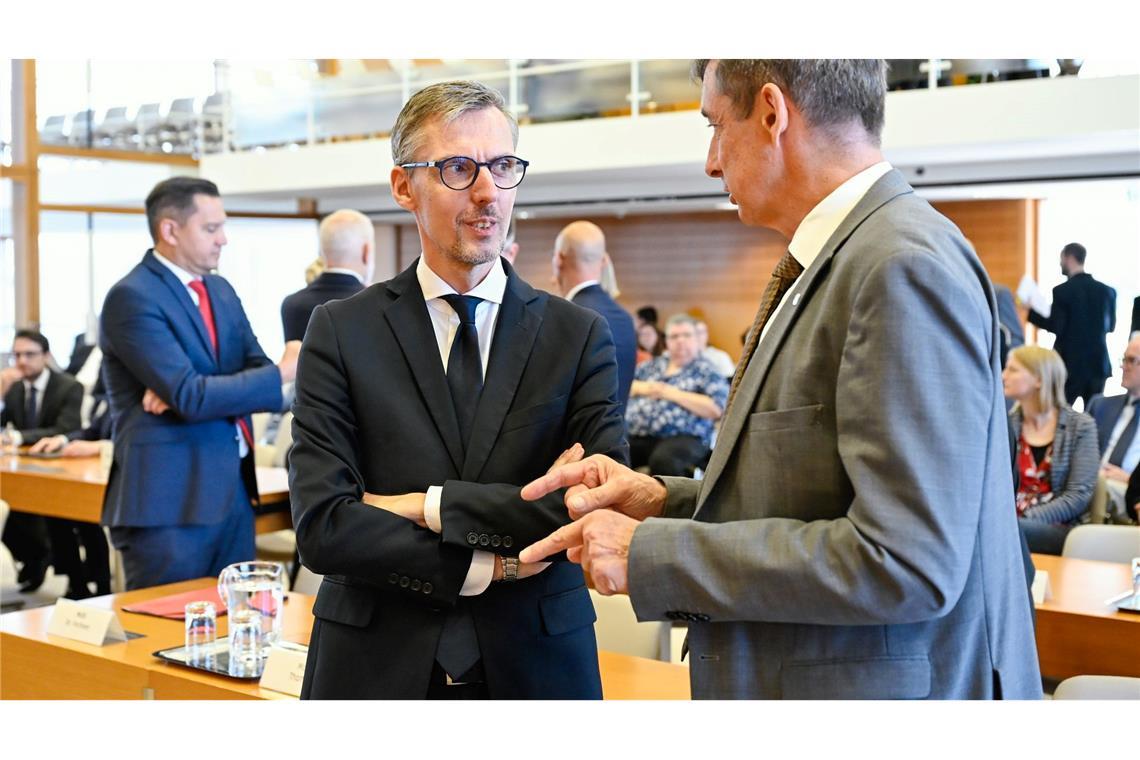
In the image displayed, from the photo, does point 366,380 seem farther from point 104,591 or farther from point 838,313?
point 104,591

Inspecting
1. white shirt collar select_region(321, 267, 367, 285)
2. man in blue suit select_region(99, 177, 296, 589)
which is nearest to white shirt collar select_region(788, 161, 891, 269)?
man in blue suit select_region(99, 177, 296, 589)

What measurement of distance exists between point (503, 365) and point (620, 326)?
136 inches

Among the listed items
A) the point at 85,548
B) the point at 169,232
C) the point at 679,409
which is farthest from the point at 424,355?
the point at 85,548

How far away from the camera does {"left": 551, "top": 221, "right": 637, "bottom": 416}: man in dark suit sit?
5.31 meters

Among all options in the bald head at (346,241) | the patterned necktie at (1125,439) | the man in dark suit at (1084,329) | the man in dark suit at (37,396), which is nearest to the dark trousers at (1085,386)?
the man in dark suit at (1084,329)

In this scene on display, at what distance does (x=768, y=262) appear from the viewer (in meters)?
14.2

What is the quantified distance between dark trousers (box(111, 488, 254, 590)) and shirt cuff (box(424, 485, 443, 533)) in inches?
90.4

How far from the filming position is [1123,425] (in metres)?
6.04

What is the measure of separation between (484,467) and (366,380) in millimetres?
231

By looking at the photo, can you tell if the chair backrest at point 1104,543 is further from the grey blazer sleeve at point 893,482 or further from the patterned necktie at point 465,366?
the grey blazer sleeve at point 893,482

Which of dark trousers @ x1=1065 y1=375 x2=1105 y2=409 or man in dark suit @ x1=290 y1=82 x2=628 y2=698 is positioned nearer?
man in dark suit @ x1=290 y1=82 x2=628 y2=698

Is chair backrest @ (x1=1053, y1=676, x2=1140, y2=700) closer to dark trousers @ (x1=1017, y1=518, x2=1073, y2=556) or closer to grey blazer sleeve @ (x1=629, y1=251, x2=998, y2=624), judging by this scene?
grey blazer sleeve @ (x1=629, y1=251, x2=998, y2=624)

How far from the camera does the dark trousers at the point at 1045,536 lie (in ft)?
17.1
